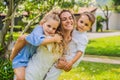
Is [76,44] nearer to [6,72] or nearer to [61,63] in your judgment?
[61,63]

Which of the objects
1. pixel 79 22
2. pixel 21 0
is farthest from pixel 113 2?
pixel 79 22

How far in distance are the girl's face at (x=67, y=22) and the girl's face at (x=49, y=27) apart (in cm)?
9

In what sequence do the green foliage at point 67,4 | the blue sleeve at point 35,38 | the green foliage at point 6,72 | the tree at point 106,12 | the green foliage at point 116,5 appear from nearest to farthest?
the blue sleeve at point 35,38 < the green foliage at point 6,72 < the green foliage at point 67,4 < the tree at point 106,12 < the green foliage at point 116,5

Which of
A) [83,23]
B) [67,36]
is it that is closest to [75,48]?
[67,36]

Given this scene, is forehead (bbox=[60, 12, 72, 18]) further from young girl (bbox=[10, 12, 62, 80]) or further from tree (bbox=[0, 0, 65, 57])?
tree (bbox=[0, 0, 65, 57])

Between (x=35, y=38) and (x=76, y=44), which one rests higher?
(x=35, y=38)

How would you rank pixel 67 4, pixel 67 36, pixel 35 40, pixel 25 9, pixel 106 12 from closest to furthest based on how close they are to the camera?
pixel 35 40 → pixel 67 36 → pixel 25 9 → pixel 67 4 → pixel 106 12

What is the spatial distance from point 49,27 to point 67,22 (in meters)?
0.19

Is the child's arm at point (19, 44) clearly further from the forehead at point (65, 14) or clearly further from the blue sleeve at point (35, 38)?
the forehead at point (65, 14)

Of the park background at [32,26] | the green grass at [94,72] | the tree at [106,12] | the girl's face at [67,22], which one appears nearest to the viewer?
the girl's face at [67,22]

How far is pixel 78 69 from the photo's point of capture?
501 inches

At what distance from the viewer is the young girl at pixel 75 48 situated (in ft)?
13.7

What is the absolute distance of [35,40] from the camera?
3.93 metres

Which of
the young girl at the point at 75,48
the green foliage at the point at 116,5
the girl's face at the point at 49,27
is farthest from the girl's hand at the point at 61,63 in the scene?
the green foliage at the point at 116,5
